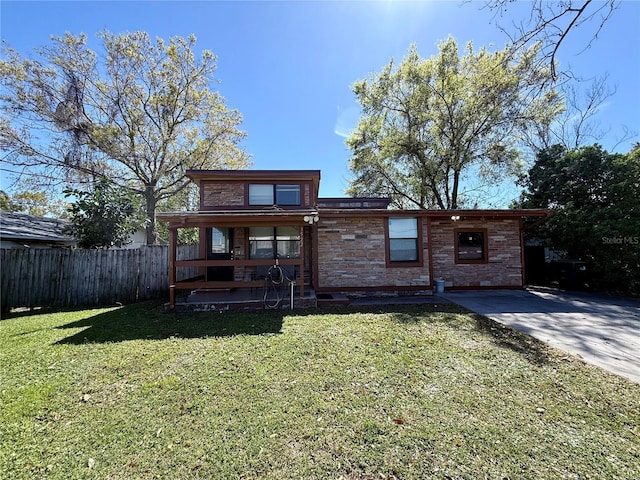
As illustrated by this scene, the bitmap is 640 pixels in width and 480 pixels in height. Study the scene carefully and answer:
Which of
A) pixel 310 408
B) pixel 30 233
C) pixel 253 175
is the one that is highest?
pixel 253 175

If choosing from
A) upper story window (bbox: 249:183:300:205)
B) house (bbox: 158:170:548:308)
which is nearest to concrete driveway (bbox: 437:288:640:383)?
house (bbox: 158:170:548:308)

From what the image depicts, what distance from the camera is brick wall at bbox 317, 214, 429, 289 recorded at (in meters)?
8.93

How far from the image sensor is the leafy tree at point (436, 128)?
1458 centimetres

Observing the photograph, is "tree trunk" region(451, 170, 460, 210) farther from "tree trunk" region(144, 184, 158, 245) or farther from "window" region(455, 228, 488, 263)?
"tree trunk" region(144, 184, 158, 245)

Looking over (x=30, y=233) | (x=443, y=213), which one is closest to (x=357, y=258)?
(x=443, y=213)

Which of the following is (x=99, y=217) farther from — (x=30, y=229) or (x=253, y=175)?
(x=253, y=175)

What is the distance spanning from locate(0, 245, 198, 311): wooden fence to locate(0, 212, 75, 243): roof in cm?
268

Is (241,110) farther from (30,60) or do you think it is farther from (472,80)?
(472,80)

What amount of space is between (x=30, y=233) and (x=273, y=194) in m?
9.19

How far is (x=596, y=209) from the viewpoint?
9.44 m

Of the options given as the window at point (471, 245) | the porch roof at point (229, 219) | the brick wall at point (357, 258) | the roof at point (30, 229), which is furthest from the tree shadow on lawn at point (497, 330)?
the roof at point (30, 229)

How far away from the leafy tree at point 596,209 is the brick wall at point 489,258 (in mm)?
1826

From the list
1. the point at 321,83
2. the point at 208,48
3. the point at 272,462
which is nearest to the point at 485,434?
the point at 272,462

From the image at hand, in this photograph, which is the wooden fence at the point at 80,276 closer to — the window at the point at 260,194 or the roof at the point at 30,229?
the roof at the point at 30,229
